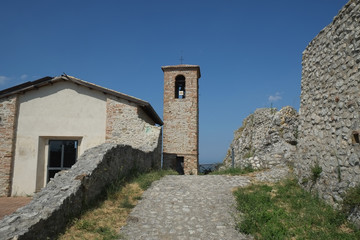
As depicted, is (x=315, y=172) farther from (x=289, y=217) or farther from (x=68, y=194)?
(x=68, y=194)

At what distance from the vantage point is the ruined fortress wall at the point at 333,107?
5223mm

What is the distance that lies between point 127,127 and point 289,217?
760 cm

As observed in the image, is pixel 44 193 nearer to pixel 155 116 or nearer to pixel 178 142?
pixel 155 116

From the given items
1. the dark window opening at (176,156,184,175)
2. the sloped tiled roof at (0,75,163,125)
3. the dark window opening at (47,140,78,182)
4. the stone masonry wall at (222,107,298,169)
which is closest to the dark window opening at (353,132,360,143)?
the stone masonry wall at (222,107,298,169)

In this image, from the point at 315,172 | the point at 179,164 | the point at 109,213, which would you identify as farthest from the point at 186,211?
the point at 179,164

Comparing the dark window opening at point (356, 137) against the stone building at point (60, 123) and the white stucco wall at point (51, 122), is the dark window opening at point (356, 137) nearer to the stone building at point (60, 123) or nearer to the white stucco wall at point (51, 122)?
the stone building at point (60, 123)

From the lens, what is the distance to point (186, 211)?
245 inches

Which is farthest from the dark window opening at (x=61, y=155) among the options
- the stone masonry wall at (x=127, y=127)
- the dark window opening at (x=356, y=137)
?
the dark window opening at (x=356, y=137)

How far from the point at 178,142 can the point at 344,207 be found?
1474cm

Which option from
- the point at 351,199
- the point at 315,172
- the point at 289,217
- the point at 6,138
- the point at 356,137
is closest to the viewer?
the point at 351,199

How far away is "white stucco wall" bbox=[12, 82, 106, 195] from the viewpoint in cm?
1118

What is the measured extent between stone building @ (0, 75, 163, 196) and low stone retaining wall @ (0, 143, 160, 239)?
303 centimetres

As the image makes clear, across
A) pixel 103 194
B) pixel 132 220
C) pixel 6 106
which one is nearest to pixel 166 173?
pixel 103 194

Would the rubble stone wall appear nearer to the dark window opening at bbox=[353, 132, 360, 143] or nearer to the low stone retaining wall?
the low stone retaining wall
